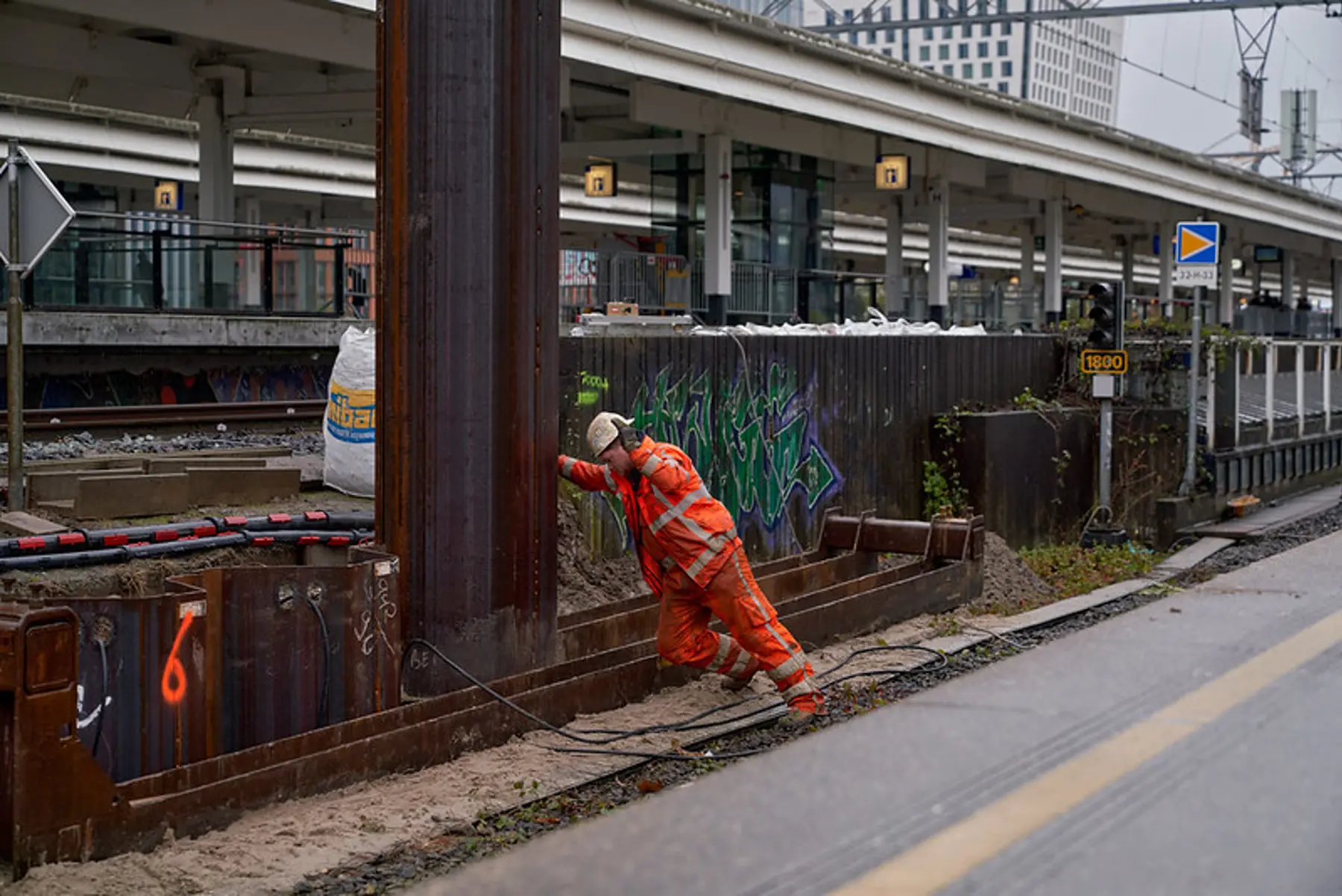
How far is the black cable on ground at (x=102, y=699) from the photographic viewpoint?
252 inches

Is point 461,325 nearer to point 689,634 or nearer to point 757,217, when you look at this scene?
point 689,634

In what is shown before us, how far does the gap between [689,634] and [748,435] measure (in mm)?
5282

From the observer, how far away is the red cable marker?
6758 mm

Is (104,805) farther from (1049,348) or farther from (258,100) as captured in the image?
(258,100)

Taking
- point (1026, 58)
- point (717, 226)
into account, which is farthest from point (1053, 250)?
point (1026, 58)

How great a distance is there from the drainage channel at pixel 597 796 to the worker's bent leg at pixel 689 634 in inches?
21.5

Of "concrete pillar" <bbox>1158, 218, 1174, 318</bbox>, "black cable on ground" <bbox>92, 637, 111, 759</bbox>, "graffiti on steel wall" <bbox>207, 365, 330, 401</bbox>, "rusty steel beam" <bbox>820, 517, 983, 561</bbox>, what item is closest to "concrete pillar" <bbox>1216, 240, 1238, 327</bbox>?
"concrete pillar" <bbox>1158, 218, 1174, 318</bbox>

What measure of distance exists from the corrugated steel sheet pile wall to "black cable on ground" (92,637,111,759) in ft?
19.5

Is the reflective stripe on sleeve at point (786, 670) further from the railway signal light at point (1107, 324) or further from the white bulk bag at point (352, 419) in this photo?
the railway signal light at point (1107, 324)

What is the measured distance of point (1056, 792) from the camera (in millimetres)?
7000

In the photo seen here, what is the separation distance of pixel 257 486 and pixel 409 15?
455 centimetres

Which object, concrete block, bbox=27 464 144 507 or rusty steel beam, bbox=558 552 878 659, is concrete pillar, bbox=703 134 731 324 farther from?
concrete block, bbox=27 464 144 507

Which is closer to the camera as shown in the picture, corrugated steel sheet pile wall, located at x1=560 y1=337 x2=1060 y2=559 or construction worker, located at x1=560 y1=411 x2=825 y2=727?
construction worker, located at x1=560 y1=411 x2=825 y2=727

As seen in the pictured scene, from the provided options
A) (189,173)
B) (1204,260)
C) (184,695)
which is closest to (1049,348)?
(1204,260)
